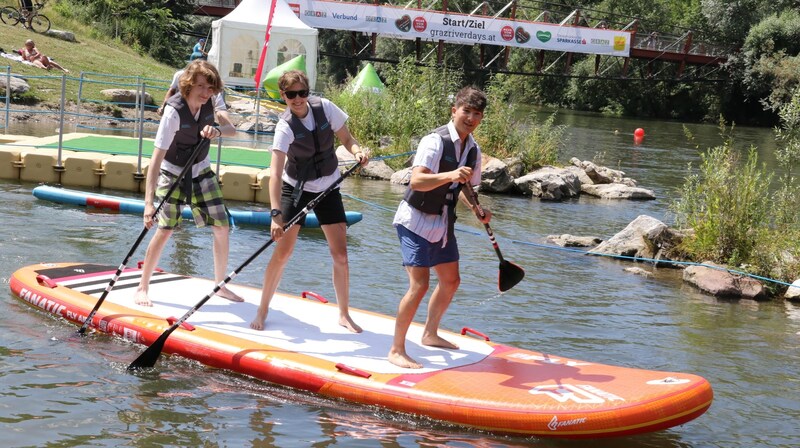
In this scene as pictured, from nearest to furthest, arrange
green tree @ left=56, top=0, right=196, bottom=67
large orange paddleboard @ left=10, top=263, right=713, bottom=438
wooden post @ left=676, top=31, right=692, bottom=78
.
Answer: large orange paddleboard @ left=10, top=263, right=713, bottom=438, green tree @ left=56, top=0, right=196, bottom=67, wooden post @ left=676, top=31, right=692, bottom=78

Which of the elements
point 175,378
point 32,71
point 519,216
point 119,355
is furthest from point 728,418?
point 32,71

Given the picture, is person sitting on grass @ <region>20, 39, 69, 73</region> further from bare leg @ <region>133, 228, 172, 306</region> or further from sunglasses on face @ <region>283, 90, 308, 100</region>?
sunglasses on face @ <region>283, 90, 308, 100</region>

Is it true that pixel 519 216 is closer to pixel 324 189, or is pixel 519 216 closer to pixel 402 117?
pixel 402 117

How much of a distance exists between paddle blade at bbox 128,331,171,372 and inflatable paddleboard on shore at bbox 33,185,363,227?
5.15 m

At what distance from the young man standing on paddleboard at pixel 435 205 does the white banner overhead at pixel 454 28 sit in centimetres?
3127

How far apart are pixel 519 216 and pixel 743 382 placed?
7.90 metres

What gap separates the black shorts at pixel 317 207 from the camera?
6613mm

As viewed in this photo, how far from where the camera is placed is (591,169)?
20.0 metres

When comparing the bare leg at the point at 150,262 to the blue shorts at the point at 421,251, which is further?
the bare leg at the point at 150,262

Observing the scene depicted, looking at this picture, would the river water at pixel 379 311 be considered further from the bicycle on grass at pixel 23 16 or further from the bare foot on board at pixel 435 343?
the bicycle on grass at pixel 23 16

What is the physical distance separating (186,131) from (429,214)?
2.17 m

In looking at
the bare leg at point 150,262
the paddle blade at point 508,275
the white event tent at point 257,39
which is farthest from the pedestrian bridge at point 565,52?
the paddle blade at point 508,275

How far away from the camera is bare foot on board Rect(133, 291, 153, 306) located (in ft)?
24.1

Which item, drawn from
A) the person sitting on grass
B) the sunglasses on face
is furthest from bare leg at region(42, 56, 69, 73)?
the sunglasses on face
